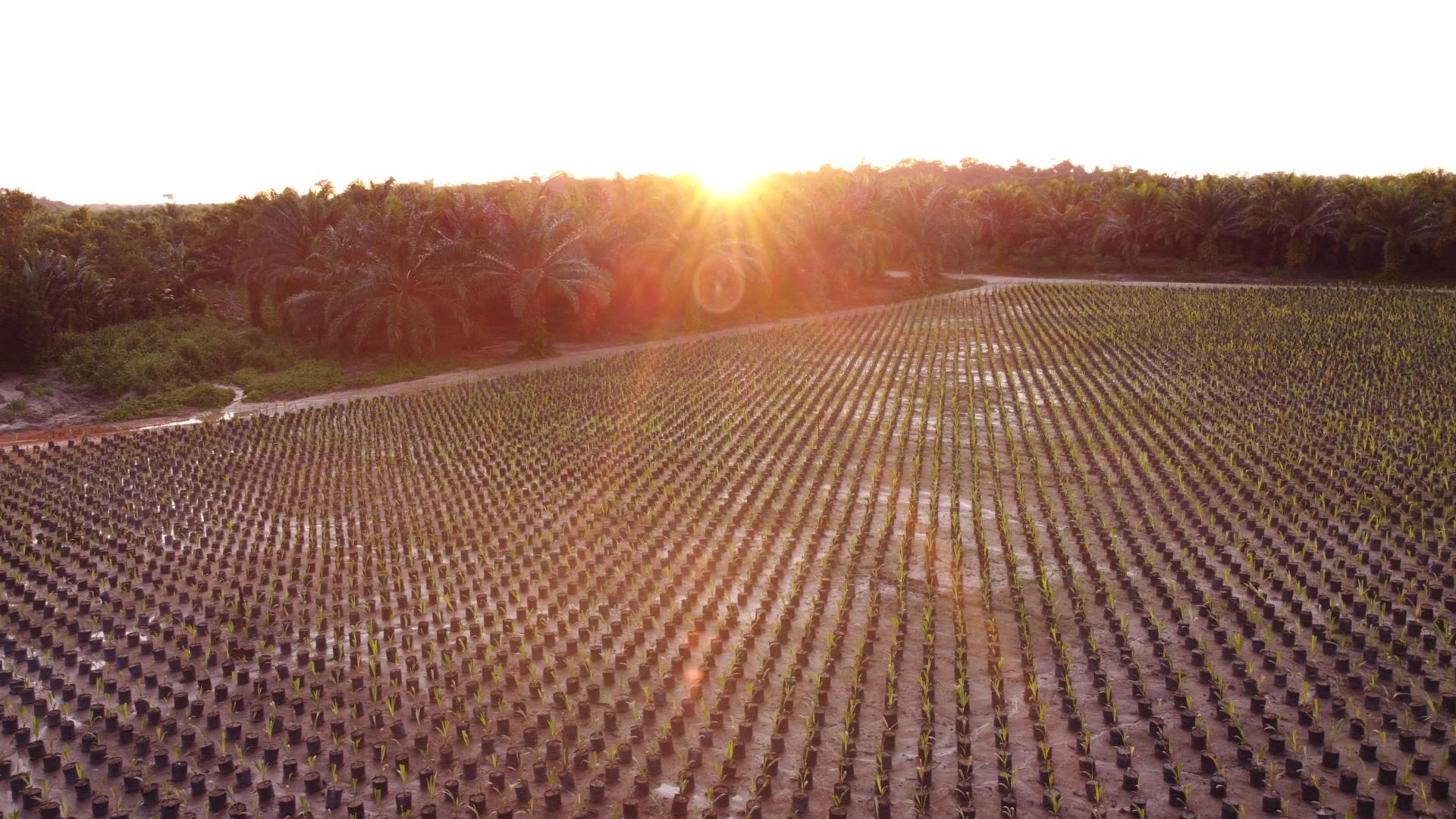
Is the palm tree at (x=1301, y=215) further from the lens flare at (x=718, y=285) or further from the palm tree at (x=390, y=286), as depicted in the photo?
the palm tree at (x=390, y=286)

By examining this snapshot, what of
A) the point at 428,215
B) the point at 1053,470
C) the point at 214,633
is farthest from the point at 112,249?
the point at 1053,470

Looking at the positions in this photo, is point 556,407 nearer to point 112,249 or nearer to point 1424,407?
point 1424,407

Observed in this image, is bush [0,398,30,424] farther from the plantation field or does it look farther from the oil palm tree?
the oil palm tree

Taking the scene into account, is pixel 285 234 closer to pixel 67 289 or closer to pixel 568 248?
pixel 67 289

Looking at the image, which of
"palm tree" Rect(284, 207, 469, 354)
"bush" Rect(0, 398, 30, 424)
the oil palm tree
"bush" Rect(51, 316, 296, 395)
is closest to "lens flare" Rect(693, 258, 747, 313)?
"palm tree" Rect(284, 207, 469, 354)

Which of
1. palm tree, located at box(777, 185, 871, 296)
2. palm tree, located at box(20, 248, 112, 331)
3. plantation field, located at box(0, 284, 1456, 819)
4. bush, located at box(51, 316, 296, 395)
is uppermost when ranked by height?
palm tree, located at box(777, 185, 871, 296)

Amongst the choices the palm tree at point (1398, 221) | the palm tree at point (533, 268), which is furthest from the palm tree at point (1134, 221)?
the palm tree at point (533, 268)

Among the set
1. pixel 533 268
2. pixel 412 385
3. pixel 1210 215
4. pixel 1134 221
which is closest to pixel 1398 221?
pixel 1210 215
